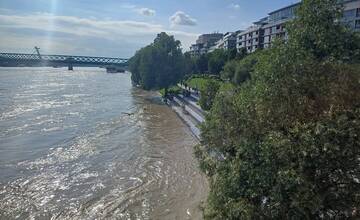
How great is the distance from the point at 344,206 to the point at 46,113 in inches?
1575

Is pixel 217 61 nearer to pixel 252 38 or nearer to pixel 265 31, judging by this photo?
pixel 265 31

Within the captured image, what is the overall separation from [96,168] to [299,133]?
17.2m

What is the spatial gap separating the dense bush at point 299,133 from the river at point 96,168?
7636 millimetres

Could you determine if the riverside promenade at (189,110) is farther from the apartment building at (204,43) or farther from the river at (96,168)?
the apartment building at (204,43)

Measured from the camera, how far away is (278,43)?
12203 millimetres

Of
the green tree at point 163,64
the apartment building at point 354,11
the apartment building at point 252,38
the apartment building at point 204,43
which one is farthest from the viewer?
the apartment building at point 204,43

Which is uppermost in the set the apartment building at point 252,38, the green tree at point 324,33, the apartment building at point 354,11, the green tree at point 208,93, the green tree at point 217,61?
the apartment building at point 354,11

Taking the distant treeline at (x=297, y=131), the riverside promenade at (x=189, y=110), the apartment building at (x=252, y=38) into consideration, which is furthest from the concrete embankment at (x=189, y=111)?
the apartment building at (x=252, y=38)

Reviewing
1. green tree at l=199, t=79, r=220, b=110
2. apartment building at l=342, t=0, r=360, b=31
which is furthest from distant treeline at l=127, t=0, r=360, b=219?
apartment building at l=342, t=0, r=360, b=31

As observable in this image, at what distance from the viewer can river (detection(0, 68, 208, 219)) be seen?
18219 mm

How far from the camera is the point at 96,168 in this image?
2420 cm

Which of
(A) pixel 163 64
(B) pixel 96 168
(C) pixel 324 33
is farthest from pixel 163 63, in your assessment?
(C) pixel 324 33

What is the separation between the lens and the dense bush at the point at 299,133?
28.6 ft

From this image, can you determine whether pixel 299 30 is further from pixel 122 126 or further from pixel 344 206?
pixel 122 126
